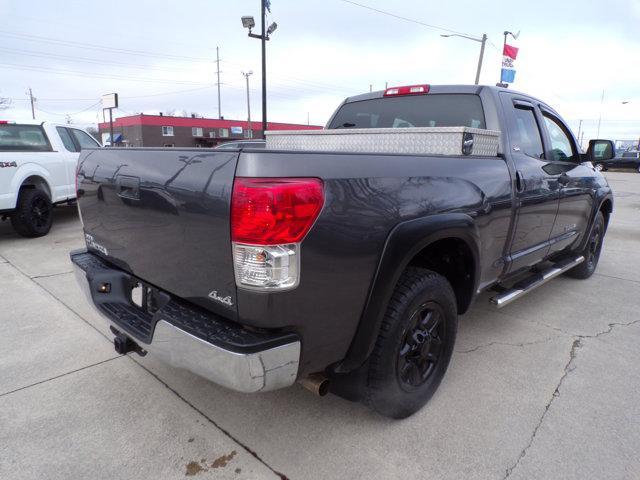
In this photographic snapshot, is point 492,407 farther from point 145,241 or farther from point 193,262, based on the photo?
point 145,241

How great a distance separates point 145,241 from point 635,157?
3813cm

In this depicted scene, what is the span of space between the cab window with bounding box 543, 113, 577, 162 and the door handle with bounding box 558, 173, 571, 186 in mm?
181

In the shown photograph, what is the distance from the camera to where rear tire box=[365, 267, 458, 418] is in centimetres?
210

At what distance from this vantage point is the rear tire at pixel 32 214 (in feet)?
21.2

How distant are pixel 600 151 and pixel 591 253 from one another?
1.24 m

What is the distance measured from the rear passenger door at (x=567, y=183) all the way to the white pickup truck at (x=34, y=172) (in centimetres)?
684

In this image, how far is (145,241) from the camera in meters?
2.12

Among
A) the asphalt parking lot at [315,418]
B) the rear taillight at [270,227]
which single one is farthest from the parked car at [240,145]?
the asphalt parking lot at [315,418]

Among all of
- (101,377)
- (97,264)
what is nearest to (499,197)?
(97,264)

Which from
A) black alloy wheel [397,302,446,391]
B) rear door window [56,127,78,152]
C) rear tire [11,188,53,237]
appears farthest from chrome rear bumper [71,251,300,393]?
rear door window [56,127,78,152]

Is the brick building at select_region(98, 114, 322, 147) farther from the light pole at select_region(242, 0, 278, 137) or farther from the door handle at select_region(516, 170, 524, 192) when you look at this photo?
the door handle at select_region(516, 170, 524, 192)

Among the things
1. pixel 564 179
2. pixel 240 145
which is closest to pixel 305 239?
pixel 240 145

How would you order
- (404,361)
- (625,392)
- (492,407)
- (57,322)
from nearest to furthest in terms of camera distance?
(404,361), (492,407), (625,392), (57,322)

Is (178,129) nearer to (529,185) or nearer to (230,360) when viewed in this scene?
(529,185)
